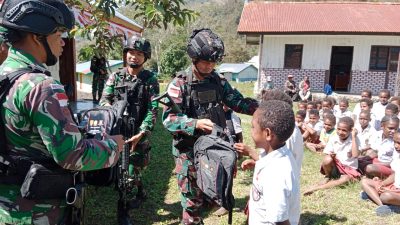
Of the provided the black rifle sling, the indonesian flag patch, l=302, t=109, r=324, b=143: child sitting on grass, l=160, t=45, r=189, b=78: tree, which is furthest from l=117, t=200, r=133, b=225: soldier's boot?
l=160, t=45, r=189, b=78: tree

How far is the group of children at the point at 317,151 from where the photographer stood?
185cm

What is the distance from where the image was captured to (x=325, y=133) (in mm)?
5957

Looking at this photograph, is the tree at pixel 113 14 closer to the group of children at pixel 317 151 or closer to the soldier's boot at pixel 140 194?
the group of children at pixel 317 151

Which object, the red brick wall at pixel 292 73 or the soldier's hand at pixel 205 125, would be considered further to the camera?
the red brick wall at pixel 292 73

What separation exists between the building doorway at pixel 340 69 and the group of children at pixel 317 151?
10.7 m

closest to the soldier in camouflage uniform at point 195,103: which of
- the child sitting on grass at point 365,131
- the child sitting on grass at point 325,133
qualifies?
the child sitting on grass at point 325,133

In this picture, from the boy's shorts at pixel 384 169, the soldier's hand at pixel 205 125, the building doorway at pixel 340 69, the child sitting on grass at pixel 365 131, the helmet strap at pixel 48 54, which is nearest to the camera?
the helmet strap at pixel 48 54

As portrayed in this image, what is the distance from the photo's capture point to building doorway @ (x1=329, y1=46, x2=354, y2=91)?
17672mm

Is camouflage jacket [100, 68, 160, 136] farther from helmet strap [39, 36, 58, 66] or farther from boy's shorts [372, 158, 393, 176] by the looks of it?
boy's shorts [372, 158, 393, 176]

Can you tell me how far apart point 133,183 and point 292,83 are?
11.8 metres

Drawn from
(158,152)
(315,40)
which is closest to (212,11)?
(315,40)

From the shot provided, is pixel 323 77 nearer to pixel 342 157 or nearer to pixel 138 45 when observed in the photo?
pixel 342 157

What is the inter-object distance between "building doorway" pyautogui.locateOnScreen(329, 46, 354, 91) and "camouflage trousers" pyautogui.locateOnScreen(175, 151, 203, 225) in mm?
16293

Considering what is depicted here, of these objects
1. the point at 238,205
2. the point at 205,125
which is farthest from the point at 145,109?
the point at 238,205
